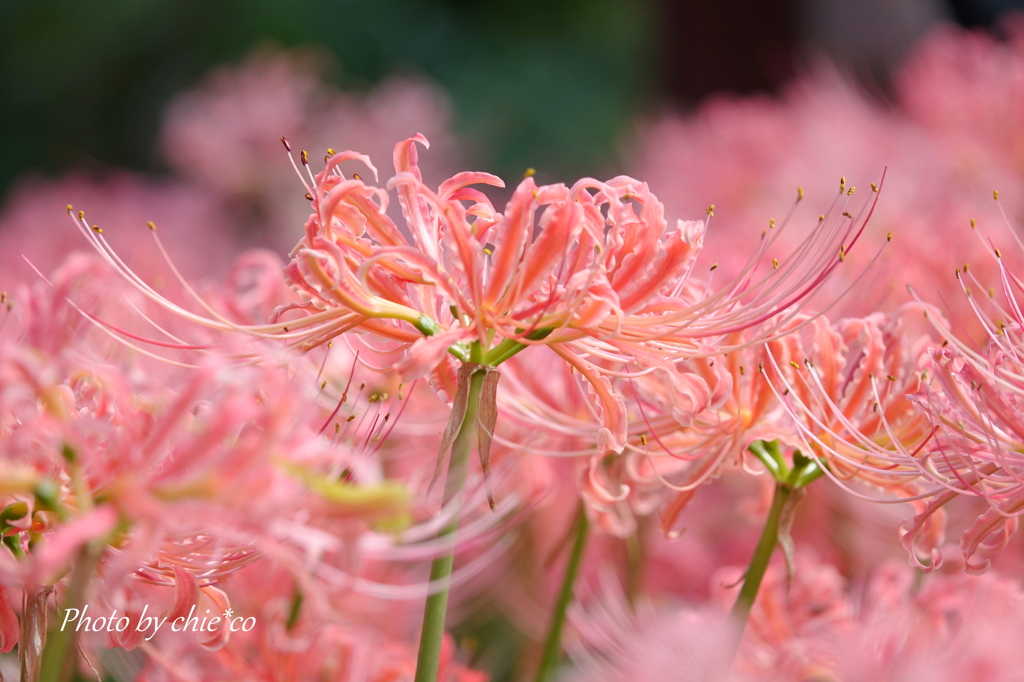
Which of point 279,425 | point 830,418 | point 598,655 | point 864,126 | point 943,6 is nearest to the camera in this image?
point 279,425

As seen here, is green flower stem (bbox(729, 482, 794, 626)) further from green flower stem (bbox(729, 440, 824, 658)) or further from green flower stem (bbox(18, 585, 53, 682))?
green flower stem (bbox(18, 585, 53, 682))

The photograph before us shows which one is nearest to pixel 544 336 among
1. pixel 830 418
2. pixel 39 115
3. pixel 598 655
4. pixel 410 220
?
pixel 410 220

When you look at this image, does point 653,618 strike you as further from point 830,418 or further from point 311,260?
point 311,260

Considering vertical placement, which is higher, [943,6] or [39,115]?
[943,6]

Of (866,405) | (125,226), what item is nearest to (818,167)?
(866,405)

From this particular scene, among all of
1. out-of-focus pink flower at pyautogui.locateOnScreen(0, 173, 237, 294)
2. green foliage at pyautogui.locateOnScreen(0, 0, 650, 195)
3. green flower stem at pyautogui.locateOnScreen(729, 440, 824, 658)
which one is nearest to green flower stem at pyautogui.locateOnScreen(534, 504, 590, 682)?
green flower stem at pyautogui.locateOnScreen(729, 440, 824, 658)
